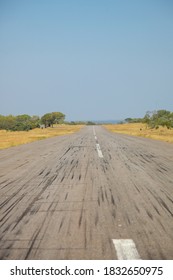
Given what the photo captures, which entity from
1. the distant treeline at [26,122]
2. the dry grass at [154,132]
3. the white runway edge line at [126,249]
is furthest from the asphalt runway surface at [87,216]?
the distant treeline at [26,122]

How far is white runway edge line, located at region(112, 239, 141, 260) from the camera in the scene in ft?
11.1

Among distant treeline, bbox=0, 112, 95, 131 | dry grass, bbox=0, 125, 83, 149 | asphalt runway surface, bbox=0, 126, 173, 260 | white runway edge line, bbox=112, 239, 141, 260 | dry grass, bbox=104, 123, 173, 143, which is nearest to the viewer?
white runway edge line, bbox=112, 239, 141, 260

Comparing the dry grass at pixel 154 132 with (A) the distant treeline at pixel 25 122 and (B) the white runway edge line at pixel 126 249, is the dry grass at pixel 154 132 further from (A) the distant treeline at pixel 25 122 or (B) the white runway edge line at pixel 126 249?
(A) the distant treeline at pixel 25 122

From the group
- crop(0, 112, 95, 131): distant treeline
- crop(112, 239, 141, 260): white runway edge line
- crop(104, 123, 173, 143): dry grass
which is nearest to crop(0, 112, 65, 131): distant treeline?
crop(0, 112, 95, 131): distant treeline

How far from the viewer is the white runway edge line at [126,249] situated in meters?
3.40

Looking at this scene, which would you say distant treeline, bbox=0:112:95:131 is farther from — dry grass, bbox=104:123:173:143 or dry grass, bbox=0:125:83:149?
dry grass, bbox=104:123:173:143

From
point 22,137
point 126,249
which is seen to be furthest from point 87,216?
point 22,137

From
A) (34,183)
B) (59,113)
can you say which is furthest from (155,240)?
(59,113)

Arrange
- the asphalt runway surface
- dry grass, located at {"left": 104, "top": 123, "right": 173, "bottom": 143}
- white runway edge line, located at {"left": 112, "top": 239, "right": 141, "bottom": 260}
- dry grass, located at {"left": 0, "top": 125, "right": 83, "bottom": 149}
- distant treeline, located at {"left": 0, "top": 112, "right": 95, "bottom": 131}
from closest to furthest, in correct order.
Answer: white runway edge line, located at {"left": 112, "top": 239, "right": 141, "bottom": 260} → the asphalt runway surface → dry grass, located at {"left": 0, "top": 125, "right": 83, "bottom": 149} → dry grass, located at {"left": 104, "top": 123, "right": 173, "bottom": 143} → distant treeline, located at {"left": 0, "top": 112, "right": 95, "bottom": 131}

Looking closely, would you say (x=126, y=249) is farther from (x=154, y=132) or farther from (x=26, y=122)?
(x=26, y=122)

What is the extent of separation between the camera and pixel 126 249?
141 inches

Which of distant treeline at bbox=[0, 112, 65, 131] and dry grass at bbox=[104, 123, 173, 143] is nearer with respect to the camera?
dry grass at bbox=[104, 123, 173, 143]
